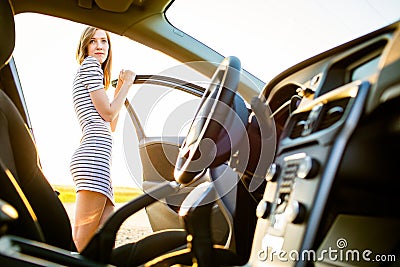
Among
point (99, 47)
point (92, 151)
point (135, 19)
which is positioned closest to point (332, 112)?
point (92, 151)

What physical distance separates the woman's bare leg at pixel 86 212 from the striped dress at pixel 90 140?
27 millimetres

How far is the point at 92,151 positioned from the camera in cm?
195

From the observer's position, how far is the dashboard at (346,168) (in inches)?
29.5

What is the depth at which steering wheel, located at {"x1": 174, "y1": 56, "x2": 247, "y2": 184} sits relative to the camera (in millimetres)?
974

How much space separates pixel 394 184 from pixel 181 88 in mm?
1715

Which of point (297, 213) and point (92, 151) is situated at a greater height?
point (92, 151)

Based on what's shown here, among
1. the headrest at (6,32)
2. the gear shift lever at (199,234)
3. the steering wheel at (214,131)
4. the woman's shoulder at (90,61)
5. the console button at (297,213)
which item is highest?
the woman's shoulder at (90,61)

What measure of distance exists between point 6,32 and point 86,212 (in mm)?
833

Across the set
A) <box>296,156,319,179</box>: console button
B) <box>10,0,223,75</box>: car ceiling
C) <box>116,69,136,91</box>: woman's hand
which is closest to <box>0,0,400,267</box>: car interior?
<box>296,156,319,179</box>: console button

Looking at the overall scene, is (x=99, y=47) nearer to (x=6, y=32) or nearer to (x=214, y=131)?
(x=6, y=32)

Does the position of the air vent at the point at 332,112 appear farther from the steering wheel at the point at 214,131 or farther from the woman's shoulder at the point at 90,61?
the woman's shoulder at the point at 90,61

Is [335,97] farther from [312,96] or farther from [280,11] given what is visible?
[280,11]

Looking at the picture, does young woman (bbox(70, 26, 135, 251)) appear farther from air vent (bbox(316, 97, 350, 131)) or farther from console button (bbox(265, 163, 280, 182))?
air vent (bbox(316, 97, 350, 131))

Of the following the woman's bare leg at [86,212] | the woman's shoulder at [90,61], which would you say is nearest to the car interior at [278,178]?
the woman's bare leg at [86,212]
